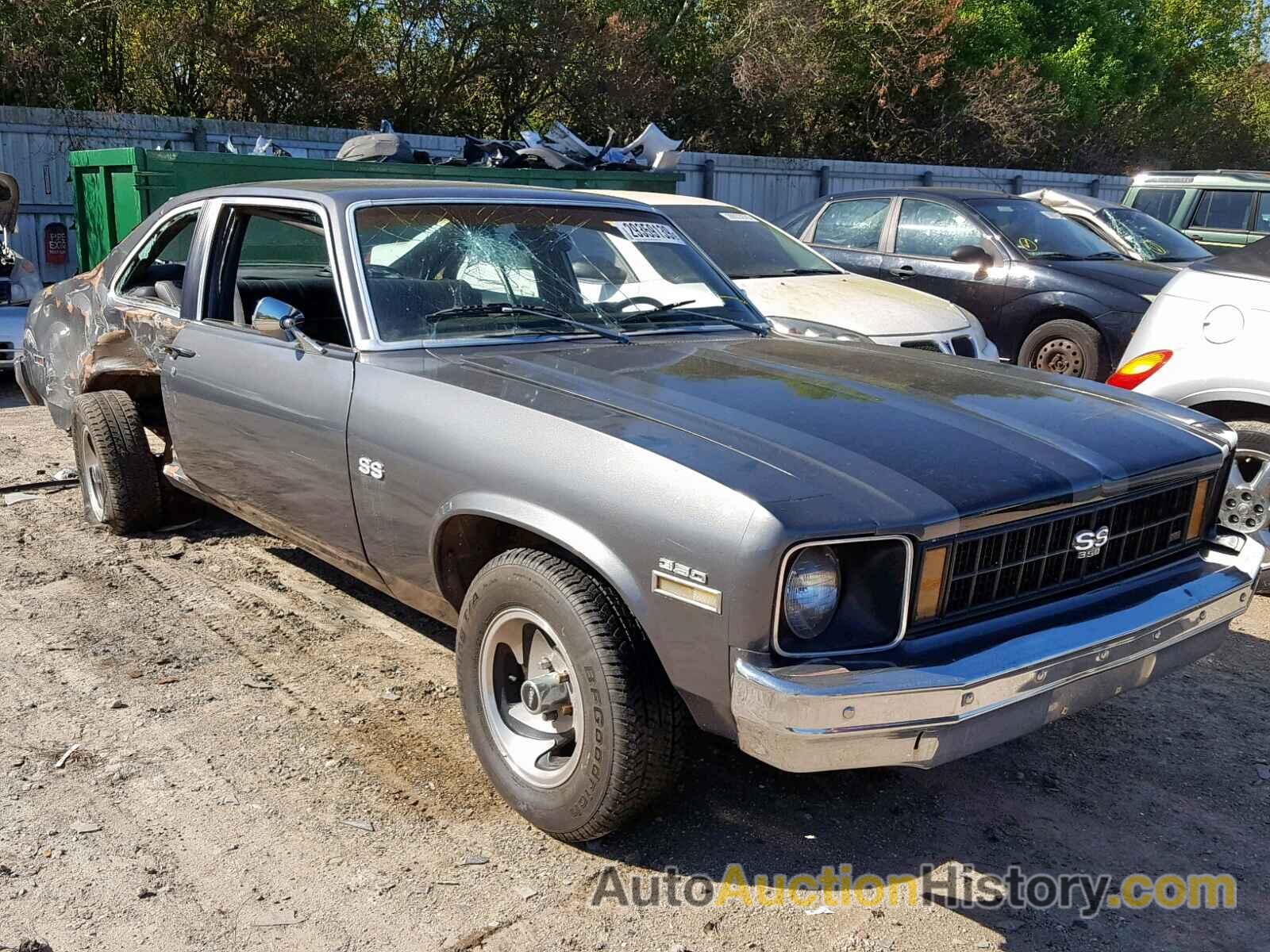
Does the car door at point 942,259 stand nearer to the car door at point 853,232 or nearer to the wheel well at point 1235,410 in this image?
the car door at point 853,232

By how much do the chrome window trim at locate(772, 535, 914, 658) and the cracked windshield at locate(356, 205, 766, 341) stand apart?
1616 mm

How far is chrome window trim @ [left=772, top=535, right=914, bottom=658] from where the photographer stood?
2.55m

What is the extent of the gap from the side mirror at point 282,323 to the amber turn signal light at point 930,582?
7.04ft

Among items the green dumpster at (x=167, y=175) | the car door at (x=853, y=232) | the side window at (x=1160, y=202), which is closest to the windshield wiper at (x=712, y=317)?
the green dumpster at (x=167, y=175)

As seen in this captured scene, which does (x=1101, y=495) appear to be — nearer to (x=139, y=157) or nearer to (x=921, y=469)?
(x=921, y=469)

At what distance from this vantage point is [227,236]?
4.60m

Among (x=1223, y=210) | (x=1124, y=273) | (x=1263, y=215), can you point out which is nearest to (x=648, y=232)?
(x=1124, y=273)

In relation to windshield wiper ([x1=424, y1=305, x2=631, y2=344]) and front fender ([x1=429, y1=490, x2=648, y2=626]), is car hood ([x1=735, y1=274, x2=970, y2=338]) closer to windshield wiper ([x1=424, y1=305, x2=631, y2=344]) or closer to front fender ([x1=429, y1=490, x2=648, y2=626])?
windshield wiper ([x1=424, y1=305, x2=631, y2=344])

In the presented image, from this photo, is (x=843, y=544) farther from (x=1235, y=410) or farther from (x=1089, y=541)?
(x=1235, y=410)

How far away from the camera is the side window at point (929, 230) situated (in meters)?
9.67

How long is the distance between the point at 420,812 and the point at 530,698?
1.70ft

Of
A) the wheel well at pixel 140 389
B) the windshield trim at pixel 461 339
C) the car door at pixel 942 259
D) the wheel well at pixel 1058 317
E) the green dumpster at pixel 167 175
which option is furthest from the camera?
the car door at pixel 942 259

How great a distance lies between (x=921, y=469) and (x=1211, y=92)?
33836mm

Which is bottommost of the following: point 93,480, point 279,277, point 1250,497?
point 93,480
